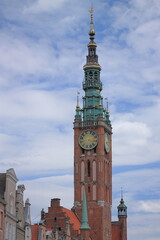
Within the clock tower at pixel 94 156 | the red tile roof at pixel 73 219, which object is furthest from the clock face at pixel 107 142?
the red tile roof at pixel 73 219

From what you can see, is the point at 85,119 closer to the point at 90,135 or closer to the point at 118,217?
the point at 90,135

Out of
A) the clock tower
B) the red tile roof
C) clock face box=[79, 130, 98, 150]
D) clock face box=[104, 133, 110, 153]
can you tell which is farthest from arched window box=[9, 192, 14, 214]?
clock face box=[104, 133, 110, 153]

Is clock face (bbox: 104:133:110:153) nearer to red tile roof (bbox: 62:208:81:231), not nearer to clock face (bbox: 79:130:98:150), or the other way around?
clock face (bbox: 79:130:98:150)

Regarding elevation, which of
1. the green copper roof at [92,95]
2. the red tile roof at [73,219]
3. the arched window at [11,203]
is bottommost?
the arched window at [11,203]

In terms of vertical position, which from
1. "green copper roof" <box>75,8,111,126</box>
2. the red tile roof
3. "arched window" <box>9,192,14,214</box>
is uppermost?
"green copper roof" <box>75,8,111,126</box>

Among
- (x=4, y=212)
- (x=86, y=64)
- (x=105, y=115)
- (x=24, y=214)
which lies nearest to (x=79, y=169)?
(x=105, y=115)

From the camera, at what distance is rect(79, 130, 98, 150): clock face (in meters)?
128

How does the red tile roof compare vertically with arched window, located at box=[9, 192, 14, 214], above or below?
above

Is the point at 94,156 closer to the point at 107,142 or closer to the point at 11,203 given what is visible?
the point at 107,142

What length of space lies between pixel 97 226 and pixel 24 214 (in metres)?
51.0

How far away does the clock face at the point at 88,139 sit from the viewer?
421 feet

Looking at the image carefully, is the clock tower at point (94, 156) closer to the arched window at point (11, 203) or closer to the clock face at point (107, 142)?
the clock face at point (107, 142)

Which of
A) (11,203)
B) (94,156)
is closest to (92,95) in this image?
(94,156)

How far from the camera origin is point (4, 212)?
64.2 meters
